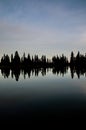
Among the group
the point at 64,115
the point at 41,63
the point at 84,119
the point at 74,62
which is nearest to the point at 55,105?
the point at 64,115

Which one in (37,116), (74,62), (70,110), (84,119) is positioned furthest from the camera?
(74,62)

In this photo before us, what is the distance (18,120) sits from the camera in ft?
43.7

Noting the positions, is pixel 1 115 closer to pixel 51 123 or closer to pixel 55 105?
pixel 51 123

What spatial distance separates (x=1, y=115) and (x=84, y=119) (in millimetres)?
6034

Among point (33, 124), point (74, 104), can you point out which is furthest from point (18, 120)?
point (74, 104)

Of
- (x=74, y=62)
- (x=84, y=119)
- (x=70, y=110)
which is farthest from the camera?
(x=74, y=62)

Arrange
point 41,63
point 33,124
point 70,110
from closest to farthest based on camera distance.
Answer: point 33,124, point 70,110, point 41,63

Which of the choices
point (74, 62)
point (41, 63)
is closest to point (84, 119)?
point (74, 62)

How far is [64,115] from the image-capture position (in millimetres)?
14570

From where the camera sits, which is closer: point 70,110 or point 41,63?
point 70,110

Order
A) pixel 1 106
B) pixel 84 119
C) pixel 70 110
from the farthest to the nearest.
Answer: pixel 1 106 → pixel 70 110 → pixel 84 119

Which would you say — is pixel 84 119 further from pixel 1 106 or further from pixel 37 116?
pixel 1 106

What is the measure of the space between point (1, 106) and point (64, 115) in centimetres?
607

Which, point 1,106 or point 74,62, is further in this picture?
point 74,62
